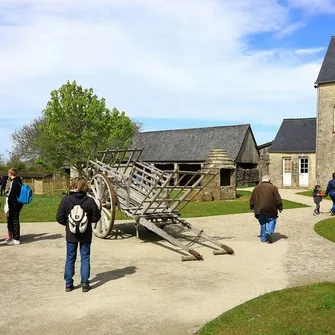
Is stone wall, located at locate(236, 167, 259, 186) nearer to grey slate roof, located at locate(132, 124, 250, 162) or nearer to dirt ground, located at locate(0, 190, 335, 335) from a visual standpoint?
grey slate roof, located at locate(132, 124, 250, 162)

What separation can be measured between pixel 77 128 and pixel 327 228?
25.8 m

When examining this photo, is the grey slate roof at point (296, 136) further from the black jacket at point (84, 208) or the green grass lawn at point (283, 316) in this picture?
the black jacket at point (84, 208)

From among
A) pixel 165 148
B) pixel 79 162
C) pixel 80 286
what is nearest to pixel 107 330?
pixel 80 286

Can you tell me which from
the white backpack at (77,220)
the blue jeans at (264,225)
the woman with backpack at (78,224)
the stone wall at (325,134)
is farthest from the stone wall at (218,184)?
the white backpack at (77,220)

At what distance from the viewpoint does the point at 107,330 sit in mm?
4367

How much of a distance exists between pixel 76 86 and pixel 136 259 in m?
28.9

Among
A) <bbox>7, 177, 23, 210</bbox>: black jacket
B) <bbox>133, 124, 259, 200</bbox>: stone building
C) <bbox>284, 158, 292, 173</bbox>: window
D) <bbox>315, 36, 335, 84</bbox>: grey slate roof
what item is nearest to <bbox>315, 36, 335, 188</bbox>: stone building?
<bbox>315, 36, 335, 84</bbox>: grey slate roof

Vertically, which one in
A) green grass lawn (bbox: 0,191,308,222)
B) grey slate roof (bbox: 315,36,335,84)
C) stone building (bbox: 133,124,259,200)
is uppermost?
grey slate roof (bbox: 315,36,335,84)

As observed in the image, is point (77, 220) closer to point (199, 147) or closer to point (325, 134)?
point (325, 134)

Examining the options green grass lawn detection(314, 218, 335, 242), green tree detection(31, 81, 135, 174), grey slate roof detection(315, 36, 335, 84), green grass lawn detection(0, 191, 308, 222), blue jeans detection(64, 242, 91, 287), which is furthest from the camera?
green tree detection(31, 81, 135, 174)

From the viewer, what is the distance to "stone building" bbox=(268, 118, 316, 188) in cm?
3017

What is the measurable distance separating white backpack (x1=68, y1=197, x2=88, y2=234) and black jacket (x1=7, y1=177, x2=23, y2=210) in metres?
3.87

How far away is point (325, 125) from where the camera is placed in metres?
25.0

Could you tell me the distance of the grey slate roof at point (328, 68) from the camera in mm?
24703
